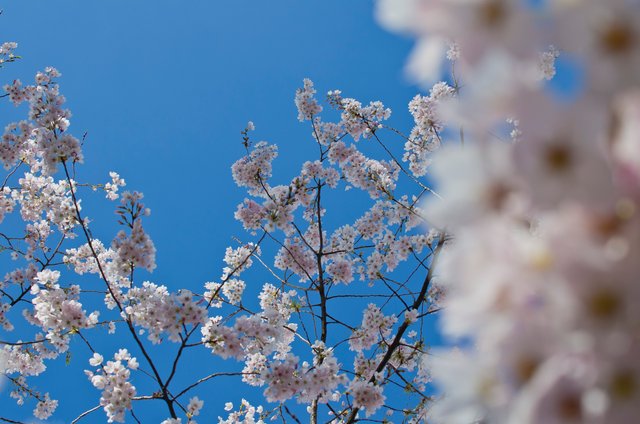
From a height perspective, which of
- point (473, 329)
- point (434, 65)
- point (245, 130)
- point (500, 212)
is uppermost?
point (245, 130)

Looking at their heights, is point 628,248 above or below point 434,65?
below

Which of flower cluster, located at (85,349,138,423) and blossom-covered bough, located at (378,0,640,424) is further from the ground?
flower cluster, located at (85,349,138,423)

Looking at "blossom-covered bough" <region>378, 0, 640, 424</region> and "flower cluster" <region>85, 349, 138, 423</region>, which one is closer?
"blossom-covered bough" <region>378, 0, 640, 424</region>

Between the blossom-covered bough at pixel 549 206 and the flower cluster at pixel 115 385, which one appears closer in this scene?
the blossom-covered bough at pixel 549 206

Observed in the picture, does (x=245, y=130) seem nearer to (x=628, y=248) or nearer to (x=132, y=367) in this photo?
(x=132, y=367)

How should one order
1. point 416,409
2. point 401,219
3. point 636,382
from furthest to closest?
point 401,219 < point 416,409 < point 636,382

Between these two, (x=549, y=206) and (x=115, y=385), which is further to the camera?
(x=115, y=385)

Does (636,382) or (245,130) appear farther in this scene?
(245,130)

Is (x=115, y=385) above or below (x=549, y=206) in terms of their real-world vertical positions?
Result: above

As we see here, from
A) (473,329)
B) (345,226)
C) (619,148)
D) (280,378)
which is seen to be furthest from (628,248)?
(345,226)

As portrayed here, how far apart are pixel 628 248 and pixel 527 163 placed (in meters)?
0.17

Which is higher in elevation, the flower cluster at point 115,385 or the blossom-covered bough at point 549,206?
the flower cluster at point 115,385

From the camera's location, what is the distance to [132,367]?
5.30 meters

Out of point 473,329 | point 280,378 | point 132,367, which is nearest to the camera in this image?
point 473,329
